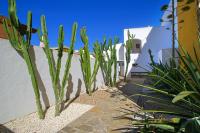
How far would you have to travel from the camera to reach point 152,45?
1683 centimetres

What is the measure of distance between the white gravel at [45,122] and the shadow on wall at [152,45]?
12.6 m

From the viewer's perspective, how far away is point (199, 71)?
194 cm

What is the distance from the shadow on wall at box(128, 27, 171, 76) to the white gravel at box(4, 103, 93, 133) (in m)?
12.6

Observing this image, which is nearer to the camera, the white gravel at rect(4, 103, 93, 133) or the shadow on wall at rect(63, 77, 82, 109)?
the white gravel at rect(4, 103, 93, 133)

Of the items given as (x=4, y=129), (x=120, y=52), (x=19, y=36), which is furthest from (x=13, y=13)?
(x=120, y=52)

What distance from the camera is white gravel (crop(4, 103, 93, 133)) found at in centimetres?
353

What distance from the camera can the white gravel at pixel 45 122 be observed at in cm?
353

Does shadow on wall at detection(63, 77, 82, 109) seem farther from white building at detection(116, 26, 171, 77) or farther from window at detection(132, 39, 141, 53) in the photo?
window at detection(132, 39, 141, 53)

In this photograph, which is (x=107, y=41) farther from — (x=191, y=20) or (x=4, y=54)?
(x=4, y=54)

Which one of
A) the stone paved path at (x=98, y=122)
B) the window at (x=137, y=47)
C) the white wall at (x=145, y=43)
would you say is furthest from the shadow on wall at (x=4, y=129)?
the window at (x=137, y=47)

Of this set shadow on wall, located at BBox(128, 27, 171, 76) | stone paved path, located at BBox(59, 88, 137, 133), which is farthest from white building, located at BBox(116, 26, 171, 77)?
stone paved path, located at BBox(59, 88, 137, 133)

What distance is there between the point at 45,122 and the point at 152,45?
14691mm

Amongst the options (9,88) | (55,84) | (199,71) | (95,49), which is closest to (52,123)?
(55,84)

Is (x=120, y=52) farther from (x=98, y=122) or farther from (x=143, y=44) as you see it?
(x=98, y=122)
